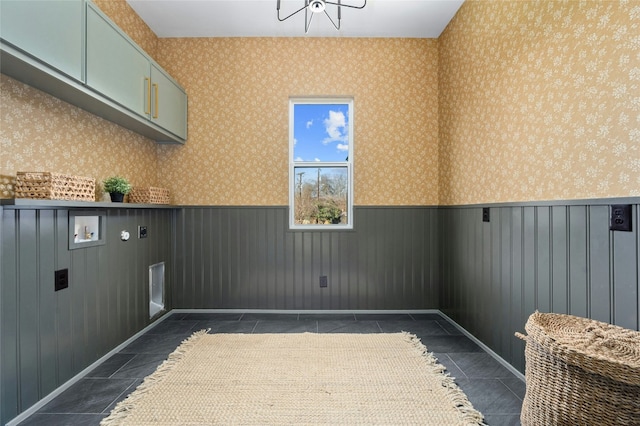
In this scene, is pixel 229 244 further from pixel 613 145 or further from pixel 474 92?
pixel 613 145

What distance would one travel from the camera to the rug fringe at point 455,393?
1558 millimetres

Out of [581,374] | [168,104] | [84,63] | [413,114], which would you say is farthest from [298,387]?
[413,114]

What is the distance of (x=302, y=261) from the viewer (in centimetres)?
328

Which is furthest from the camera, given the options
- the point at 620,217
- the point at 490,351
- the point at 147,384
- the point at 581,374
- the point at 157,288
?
the point at 157,288

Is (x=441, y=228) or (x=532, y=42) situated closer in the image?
(x=532, y=42)

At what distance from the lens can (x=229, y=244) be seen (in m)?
3.28

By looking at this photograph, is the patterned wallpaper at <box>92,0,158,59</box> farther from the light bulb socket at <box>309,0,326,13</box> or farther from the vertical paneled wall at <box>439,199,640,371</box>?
the vertical paneled wall at <box>439,199,640,371</box>

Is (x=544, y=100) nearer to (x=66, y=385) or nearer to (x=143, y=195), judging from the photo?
(x=143, y=195)

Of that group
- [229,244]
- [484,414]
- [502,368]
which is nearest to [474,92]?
[502,368]

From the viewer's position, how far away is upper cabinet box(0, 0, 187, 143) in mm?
1471

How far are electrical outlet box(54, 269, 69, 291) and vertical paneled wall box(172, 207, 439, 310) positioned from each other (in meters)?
1.44

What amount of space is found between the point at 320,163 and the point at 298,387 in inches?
86.5

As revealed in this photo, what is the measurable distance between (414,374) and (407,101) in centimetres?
263

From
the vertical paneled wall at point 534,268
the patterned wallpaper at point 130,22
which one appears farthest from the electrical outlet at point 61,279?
the vertical paneled wall at point 534,268
